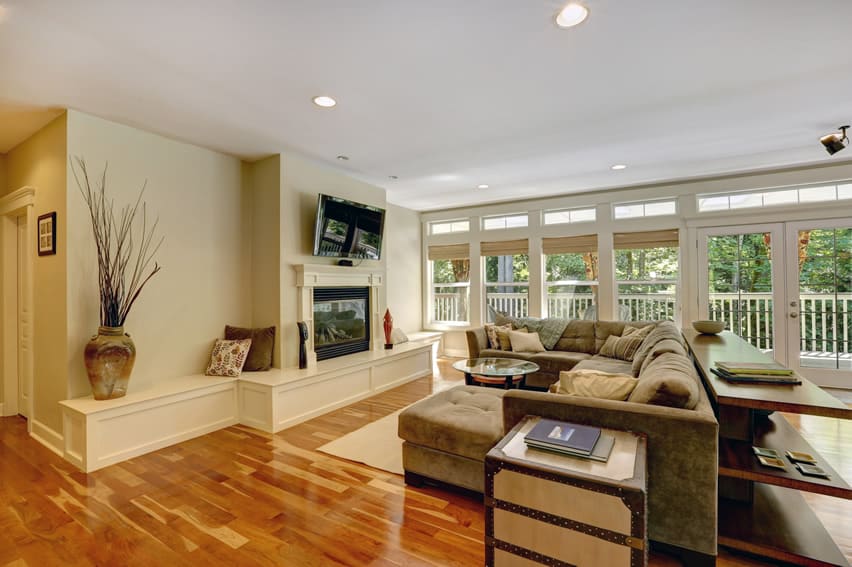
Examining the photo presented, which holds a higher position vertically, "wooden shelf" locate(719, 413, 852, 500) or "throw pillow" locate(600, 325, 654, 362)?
"throw pillow" locate(600, 325, 654, 362)

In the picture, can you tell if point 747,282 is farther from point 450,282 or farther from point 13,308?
point 13,308

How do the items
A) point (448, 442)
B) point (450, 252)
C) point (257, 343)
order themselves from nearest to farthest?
point (448, 442) → point (257, 343) → point (450, 252)

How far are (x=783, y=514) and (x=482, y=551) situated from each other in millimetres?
1528

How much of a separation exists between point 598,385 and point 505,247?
4.61 m

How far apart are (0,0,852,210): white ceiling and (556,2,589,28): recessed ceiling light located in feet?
0.15

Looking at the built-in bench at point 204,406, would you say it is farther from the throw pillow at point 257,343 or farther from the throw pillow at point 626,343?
the throw pillow at point 626,343

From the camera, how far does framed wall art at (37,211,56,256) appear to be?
3.11m

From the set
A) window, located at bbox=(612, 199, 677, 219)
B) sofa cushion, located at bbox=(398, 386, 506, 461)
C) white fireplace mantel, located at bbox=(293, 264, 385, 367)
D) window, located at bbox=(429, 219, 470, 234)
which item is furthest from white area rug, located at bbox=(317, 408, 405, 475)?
window, located at bbox=(612, 199, 677, 219)

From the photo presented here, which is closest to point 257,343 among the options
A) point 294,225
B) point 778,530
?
point 294,225

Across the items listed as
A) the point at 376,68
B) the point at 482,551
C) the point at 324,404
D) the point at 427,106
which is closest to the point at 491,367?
the point at 324,404

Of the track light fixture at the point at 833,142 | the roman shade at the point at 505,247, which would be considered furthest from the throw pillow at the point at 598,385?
the roman shade at the point at 505,247

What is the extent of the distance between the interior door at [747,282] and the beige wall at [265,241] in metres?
5.22

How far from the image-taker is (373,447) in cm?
308

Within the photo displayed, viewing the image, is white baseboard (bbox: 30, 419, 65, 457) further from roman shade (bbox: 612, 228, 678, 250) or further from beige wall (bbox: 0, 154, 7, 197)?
roman shade (bbox: 612, 228, 678, 250)
